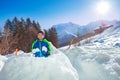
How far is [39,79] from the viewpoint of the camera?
193 inches

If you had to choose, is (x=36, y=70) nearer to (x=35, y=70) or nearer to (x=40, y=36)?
(x=35, y=70)

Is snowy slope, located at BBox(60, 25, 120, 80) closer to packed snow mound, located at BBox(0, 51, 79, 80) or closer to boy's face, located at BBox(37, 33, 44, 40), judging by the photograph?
packed snow mound, located at BBox(0, 51, 79, 80)

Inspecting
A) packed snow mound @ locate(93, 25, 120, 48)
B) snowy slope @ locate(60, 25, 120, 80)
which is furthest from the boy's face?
packed snow mound @ locate(93, 25, 120, 48)

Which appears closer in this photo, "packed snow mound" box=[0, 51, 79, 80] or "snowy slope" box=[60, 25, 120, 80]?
"packed snow mound" box=[0, 51, 79, 80]

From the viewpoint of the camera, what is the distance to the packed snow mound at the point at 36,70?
4957 mm

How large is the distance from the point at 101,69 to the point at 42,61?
2.05 m

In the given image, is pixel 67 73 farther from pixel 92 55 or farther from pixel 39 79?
pixel 92 55

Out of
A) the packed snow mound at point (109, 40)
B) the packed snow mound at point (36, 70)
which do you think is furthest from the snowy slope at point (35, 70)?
the packed snow mound at point (109, 40)

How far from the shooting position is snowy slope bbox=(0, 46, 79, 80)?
496cm

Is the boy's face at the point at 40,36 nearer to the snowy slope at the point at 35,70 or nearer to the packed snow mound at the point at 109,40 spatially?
the snowy slope at the point at 35,70

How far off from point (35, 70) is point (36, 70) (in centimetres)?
2

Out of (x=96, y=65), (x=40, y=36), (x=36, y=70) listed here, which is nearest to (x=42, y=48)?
(x=40, y=36)

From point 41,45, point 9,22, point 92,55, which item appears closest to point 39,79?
point 41,45

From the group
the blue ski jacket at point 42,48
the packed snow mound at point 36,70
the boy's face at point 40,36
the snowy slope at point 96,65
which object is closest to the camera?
the packed snow mound at point 36,70
